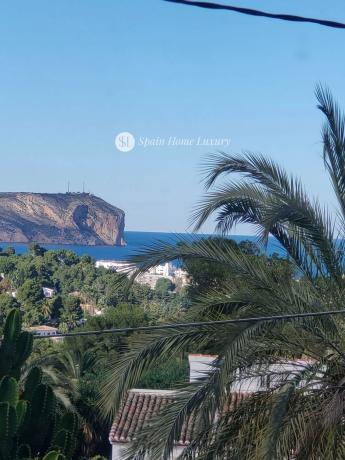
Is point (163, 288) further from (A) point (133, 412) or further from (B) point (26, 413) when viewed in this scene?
(B) point (26, 413)

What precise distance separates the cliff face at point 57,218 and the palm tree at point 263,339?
173395mm

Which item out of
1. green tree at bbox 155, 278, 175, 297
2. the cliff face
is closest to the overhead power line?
green tree at bbox 155, 278, 175, 297

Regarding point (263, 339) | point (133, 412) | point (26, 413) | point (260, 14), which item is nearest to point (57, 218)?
point (133, 412)

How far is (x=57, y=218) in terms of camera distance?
7475 inches

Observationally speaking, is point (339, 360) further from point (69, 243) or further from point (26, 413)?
point (69, 243)

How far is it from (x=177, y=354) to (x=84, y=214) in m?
182

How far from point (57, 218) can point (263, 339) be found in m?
184

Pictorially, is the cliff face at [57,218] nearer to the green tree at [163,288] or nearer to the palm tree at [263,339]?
the green tree at [163,288]

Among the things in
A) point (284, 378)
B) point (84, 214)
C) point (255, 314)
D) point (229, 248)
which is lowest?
point (284, 378)

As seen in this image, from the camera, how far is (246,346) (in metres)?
7.38

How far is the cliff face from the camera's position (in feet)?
611

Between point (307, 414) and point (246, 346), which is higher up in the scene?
point (246, 346)

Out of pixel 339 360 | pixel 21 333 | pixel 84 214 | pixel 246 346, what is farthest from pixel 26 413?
pixel 84 214

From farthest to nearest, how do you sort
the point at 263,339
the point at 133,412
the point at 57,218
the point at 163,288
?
1. the point at 57,218
2. the point at 163,288
3. the point at 133,412
4. the point at 263,339
